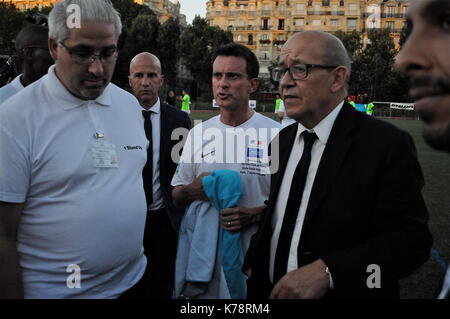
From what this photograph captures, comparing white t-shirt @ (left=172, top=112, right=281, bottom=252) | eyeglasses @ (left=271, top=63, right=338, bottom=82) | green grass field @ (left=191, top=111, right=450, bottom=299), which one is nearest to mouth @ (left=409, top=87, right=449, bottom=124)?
green grass field @ (left=191, top=111, right=450, bottom=299)

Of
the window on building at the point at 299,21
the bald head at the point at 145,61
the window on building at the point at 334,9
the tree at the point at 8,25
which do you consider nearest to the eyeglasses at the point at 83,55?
the bald head at the point at 145,61

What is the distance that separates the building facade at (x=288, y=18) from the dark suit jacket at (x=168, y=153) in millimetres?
73324

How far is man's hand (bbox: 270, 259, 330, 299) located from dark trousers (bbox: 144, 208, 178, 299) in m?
2.26

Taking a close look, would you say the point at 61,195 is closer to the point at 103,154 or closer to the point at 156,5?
the point at 103,154

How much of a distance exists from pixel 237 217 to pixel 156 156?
1417 millimetres

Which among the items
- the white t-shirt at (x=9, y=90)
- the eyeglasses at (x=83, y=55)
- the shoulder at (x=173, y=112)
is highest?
the eyeglasses at (x=83, y=55)

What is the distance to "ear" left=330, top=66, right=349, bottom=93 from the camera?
2.45m

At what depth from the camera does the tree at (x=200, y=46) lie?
5231 cm

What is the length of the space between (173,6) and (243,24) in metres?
17.3

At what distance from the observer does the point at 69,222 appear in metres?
2.05

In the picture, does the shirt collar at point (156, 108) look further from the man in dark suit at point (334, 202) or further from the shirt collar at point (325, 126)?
the shirt collar at point (325, 126)

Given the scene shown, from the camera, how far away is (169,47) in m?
50.8

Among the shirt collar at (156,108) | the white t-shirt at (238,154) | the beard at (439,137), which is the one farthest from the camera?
the shirt collar at (156,108)
